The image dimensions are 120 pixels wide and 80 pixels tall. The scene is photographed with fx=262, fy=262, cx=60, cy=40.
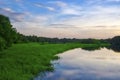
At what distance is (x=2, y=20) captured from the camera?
198 ft

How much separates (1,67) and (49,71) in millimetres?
7441

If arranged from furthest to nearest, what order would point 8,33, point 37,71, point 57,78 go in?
point 8,33, point 37,71, point 57,78

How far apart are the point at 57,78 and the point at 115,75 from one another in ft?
25.1

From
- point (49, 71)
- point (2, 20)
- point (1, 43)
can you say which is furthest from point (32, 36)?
point (49, 71)

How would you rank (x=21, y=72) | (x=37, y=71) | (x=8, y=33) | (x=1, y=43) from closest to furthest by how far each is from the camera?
(x=21, y=72)
(x=37, y=71)
(x=1, y=43)
(x=8, y=33)

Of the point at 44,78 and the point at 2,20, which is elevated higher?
the point at 2,20

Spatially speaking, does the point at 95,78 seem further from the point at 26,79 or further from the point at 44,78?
the point at 26,79

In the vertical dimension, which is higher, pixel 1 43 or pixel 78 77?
pixel 1 43

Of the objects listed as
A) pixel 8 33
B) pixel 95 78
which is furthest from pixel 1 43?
pixel 95 78

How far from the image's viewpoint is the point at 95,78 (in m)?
29.3

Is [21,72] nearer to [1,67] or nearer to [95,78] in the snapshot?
[1,67]

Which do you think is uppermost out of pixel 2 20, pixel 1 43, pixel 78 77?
pixel 2 20

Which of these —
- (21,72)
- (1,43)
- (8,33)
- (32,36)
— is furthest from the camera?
(32,36)

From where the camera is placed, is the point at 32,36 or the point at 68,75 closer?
the point at 68,75
